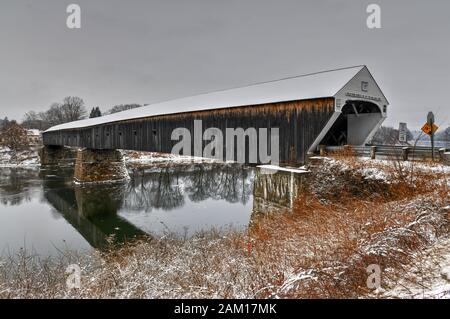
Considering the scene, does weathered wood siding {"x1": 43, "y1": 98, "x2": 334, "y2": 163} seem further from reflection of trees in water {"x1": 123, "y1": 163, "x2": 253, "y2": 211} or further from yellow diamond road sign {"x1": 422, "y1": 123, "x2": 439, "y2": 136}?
reflection of trees in water {"x1": 123, "y1": 163, "x2": 253, "y2": 211}

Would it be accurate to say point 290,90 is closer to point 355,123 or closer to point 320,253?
point 355,123

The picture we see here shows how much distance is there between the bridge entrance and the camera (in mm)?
10563

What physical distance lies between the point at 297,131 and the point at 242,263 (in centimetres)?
594

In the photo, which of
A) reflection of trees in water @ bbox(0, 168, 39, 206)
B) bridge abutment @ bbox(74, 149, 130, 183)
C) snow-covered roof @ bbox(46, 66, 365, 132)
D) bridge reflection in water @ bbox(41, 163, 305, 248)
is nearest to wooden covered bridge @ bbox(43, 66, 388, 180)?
snow-covered roof @ bbox(46, 66, 365, 132)

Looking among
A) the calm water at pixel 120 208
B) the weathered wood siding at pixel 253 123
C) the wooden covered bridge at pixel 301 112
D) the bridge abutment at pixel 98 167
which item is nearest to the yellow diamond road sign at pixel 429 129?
the wooden covered bridge at pixel 301 112

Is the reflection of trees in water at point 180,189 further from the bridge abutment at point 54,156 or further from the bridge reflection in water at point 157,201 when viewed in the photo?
the bridge abutment at point 54,156

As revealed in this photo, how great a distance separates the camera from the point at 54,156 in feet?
139

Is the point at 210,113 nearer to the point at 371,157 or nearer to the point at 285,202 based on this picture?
the point at 285,202

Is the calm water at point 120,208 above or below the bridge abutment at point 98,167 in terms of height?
below

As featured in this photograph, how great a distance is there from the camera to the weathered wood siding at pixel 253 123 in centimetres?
906

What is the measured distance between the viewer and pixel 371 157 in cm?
812

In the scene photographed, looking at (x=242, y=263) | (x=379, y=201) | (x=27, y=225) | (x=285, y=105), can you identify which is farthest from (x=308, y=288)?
(x=27, y=225)

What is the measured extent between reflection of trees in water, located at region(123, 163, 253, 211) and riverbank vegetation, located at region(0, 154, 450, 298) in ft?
34.0

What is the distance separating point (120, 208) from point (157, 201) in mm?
2577
